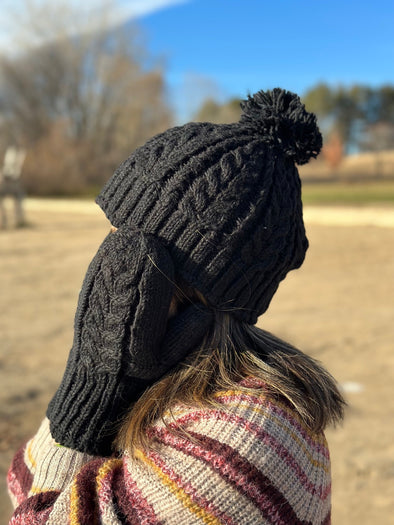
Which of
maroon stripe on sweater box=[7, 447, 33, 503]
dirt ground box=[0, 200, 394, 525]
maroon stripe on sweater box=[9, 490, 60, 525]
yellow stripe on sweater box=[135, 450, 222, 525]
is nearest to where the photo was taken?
yellow stripe on sweater box=[135, 450, 222, 525]

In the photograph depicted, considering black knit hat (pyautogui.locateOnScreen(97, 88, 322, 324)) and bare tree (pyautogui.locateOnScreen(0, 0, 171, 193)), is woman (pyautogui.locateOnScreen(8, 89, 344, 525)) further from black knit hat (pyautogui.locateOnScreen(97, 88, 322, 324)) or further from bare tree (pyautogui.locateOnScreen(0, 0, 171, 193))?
bare tree (pyautogui.locateOnScreen(0, 0, 171, 193))

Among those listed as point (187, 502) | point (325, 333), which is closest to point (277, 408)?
point (187, 502)

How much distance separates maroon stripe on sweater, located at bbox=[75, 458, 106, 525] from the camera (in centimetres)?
102

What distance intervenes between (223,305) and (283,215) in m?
0.28

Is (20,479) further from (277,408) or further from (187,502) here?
(277,408)

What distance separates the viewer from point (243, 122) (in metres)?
1.47

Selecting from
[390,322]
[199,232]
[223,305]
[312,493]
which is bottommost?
[390,322]

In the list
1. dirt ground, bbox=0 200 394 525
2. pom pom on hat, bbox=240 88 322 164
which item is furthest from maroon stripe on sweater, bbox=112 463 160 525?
dirt ground, bbox=0 200 394 525

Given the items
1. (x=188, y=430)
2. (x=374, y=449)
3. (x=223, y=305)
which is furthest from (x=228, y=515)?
(x=374, y=449)

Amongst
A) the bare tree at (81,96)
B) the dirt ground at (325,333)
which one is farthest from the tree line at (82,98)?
the dirt ground at (325,333)

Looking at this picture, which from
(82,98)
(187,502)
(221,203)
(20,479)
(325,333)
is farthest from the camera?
(82,98)

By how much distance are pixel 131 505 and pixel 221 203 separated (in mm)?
685

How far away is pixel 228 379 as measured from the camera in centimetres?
120

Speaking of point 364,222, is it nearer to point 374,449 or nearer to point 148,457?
point 374,449
